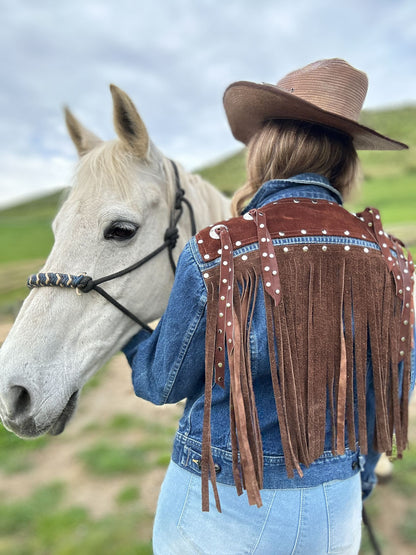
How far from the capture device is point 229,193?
246 inches

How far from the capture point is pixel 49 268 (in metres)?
1.38

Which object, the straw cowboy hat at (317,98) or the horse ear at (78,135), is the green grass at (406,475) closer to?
the straw cowboy hat at (317,98)

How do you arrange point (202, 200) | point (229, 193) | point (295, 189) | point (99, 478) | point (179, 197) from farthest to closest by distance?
point (229, 193), point (99, 478), point (202, 200), point (179, 197), point (295, 189)

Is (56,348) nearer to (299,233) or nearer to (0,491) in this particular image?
(299,233)

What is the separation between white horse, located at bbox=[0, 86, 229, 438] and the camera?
1.25m

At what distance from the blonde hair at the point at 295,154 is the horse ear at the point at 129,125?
50 centimetres

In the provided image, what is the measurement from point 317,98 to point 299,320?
31.2 inches

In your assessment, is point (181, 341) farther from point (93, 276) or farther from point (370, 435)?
point (370, 435)

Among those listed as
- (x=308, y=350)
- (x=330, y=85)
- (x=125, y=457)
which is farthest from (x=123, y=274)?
(x=125, y=457)

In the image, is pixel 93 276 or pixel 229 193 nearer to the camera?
pixel 93 276

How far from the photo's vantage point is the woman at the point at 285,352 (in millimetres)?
1034

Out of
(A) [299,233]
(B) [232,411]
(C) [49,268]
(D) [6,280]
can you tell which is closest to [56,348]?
(C) [49,268]

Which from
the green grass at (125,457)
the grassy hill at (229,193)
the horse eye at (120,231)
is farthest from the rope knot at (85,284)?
the green grass at (125,457)

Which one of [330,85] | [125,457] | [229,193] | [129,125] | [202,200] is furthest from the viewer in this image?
[229,193]
